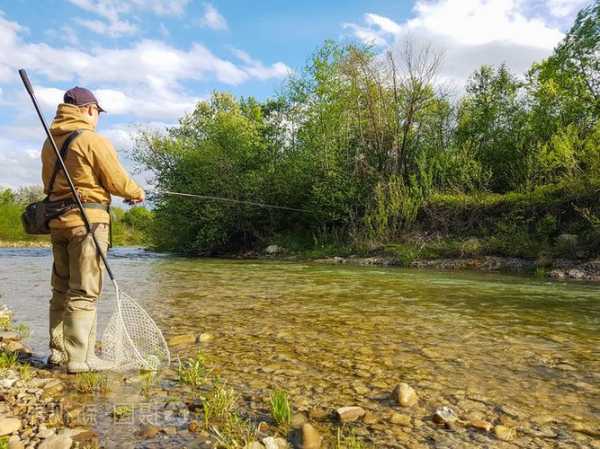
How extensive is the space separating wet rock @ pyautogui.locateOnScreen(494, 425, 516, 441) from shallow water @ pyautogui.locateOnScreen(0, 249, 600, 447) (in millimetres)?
117

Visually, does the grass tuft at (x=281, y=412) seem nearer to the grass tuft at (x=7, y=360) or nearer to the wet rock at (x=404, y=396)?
the wet rock at (x=404, y=396)

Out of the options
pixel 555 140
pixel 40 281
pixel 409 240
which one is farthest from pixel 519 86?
pixel 40 281

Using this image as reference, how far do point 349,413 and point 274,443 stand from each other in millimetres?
699

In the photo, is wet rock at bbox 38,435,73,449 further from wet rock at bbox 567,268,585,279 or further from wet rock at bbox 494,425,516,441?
wet rock at bbox 567,268,585,279

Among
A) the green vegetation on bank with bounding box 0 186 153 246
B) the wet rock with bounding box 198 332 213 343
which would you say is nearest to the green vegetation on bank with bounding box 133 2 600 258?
the green vegetation on bank with bounding box 0 186 153 246

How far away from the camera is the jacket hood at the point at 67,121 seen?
4.39 m

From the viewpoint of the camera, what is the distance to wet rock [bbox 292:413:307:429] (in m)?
3.26

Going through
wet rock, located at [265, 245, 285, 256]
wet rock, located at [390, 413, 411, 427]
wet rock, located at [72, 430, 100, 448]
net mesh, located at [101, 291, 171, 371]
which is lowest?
wet rock, located at [265, 245, 285, 256]

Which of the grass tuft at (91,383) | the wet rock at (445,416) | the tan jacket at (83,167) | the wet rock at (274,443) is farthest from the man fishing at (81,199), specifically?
the wet rock at (445,416)

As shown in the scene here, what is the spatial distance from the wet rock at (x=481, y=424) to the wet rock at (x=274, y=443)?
51.7 inches

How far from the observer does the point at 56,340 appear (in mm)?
4734

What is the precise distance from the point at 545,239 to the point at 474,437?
53.7 feet

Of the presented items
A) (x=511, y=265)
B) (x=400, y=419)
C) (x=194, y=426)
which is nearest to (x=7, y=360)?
(x=194, y=426)

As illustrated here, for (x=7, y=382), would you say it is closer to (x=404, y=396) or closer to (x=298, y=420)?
(x=298, y=420)
